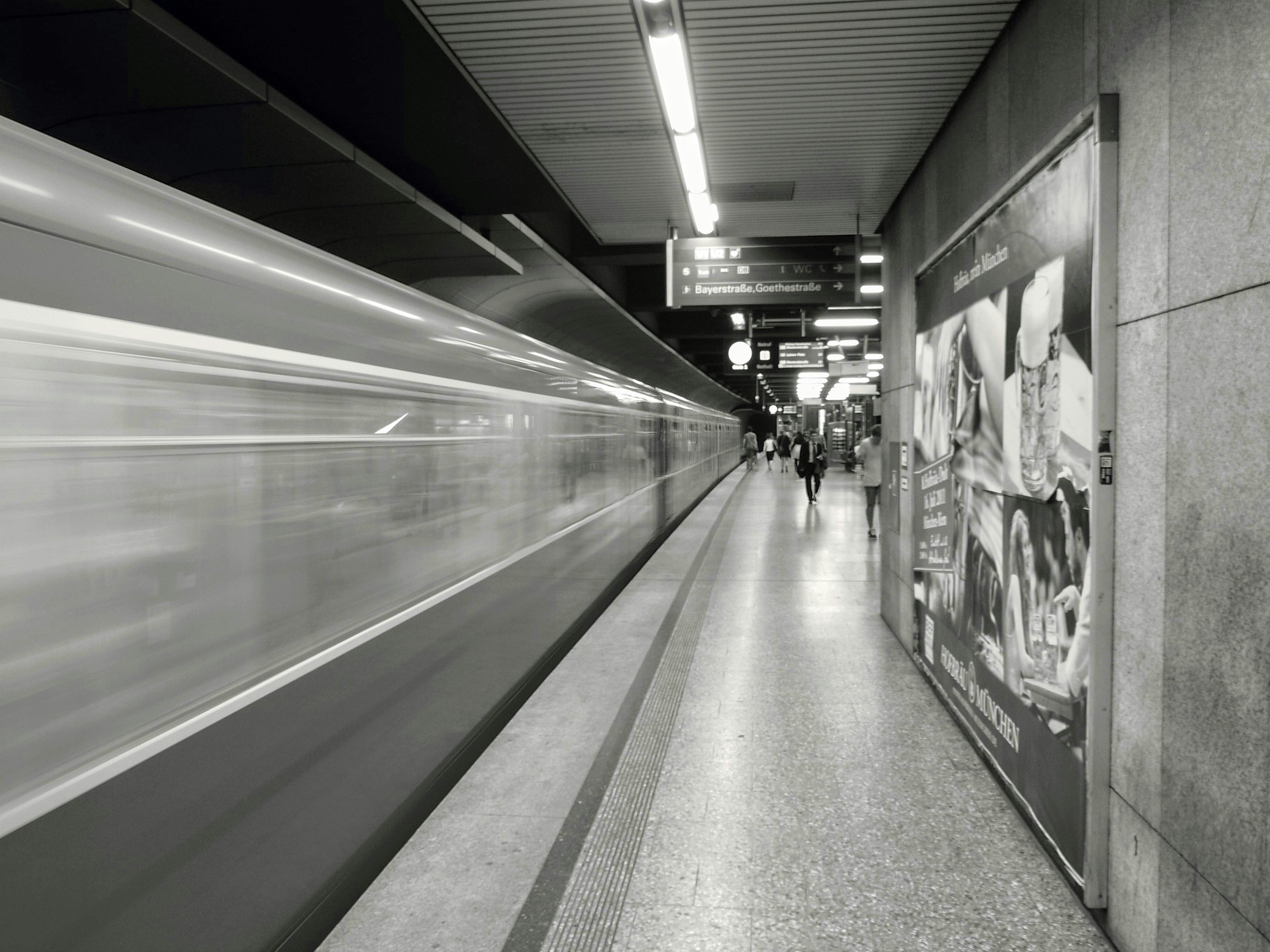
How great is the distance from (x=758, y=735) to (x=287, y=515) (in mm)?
2728

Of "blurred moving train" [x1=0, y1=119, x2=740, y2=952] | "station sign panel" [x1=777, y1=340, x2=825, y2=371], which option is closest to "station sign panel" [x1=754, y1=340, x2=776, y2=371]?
"station sign panel" [x1=777, y1=340, x2=825, y2=371]

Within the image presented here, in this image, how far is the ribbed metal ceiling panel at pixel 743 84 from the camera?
11.1 feet

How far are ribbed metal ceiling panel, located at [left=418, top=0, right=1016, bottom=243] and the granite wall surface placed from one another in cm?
95

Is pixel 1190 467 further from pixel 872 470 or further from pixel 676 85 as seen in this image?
pixel 872 470

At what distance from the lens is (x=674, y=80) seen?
148 inches

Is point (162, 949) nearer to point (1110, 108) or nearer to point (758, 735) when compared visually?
point (758, 735)

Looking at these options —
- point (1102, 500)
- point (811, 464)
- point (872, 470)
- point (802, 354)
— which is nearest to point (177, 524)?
point (1102, 500)

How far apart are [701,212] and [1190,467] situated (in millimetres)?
4557

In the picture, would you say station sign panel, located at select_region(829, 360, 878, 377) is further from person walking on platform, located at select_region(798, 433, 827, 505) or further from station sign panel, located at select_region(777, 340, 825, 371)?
station sign panel, located at select_region(777, 340, 825, 371)

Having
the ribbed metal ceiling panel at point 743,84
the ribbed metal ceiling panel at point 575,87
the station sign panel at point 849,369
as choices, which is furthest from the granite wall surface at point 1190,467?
the station sign panel at point 849,369

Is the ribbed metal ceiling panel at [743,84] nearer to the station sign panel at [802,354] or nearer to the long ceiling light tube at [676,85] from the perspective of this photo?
the long ceiling light tube at [676,85]

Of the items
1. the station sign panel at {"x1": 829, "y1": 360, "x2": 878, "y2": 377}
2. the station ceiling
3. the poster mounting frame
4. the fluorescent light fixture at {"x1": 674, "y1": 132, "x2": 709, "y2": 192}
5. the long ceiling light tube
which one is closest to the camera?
the poster mounting frame

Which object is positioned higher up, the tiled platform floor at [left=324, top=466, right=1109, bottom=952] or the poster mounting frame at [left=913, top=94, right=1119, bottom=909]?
the poster mounting frame at [left=913, top=94, right=1119, bottom=909]

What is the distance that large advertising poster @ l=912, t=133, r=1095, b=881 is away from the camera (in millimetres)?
2699
